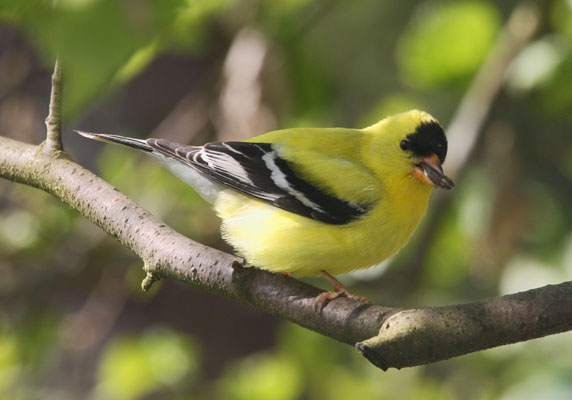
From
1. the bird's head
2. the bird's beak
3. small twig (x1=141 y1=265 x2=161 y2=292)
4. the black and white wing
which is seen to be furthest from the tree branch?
the bird's head

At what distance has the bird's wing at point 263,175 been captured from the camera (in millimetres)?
2523

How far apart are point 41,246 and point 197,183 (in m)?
1.24

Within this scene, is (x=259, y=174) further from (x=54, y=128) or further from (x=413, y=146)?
(x=54, y=128)

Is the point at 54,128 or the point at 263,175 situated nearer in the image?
the point at 54,128

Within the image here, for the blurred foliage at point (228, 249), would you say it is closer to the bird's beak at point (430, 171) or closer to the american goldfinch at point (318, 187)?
the american goldfinch at point (318, 187)

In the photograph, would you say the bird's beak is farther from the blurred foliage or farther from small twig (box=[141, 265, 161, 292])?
small twig (box=[141, 265, 161, 292])

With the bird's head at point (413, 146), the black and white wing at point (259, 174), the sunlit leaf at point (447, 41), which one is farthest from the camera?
the sunlit leaf at point (447, 41)

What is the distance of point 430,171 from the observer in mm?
2693

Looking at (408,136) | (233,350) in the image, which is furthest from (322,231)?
(233,350)

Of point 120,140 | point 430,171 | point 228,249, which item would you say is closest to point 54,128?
point 120,140

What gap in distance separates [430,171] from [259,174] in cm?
66

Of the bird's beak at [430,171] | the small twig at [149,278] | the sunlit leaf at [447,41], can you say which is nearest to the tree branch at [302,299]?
the small twig at [149,278]

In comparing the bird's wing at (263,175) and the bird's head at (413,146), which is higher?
the bird's head at (413,146)

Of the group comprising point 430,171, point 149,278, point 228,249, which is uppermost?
point 430,171
